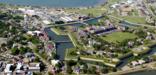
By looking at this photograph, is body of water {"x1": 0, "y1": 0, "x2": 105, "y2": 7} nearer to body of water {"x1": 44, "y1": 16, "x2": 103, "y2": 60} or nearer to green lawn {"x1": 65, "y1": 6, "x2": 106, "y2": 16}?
green lawn {"x1": 65, "y1": 6, "x2": 106, "y2": 16}

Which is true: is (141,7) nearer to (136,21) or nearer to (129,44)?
(136,21)

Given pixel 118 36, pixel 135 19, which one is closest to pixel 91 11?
pixel 135 19

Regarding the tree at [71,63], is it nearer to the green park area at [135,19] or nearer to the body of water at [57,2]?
the green park area at [135,19]

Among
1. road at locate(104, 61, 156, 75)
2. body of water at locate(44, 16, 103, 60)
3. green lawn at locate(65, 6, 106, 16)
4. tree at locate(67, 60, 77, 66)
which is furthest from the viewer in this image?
green lawn at locate(65, 6, 106, 16)

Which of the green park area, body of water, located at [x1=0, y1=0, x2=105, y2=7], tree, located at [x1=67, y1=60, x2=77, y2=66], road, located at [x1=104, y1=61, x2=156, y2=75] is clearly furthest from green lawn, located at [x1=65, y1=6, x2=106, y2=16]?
tree, located at [x1=67, y1=60, x2=77, y2=66]

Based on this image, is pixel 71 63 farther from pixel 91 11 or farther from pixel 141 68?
pixel 91 11

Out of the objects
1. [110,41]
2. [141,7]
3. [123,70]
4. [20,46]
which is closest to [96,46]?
[110,41]

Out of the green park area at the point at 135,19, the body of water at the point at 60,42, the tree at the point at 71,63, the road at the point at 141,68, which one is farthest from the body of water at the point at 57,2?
the road at the point at 141,68

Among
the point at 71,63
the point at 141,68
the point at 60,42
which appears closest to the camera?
the point at 71,63
